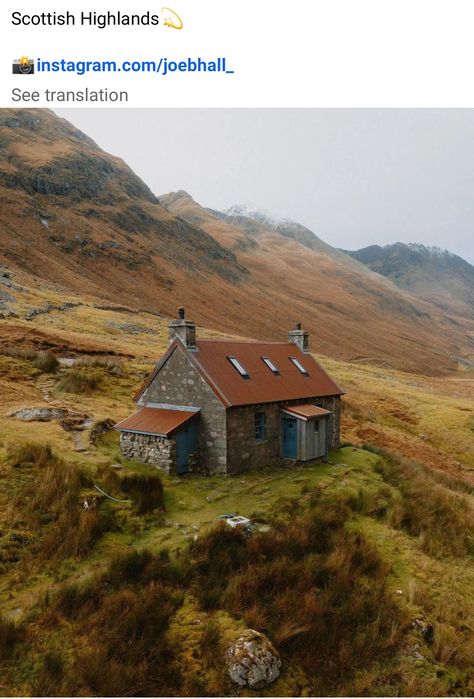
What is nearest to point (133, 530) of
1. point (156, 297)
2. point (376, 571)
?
point (376, 571)

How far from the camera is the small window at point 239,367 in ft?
73.8

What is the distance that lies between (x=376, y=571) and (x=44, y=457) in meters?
10.6

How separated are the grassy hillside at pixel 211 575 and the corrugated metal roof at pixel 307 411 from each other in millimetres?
2365

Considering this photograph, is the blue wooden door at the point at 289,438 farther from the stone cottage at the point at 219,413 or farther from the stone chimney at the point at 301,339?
the stone chimney at the point at 301,339

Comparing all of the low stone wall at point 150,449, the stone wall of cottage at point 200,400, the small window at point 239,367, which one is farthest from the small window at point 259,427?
A: the low stone wall at point 150,449

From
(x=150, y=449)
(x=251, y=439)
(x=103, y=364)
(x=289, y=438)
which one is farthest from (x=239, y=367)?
(x=103, y=364)

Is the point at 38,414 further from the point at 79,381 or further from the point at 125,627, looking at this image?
the point at 125,627

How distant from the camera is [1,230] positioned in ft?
262

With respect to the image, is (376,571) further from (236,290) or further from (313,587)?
(236,290)

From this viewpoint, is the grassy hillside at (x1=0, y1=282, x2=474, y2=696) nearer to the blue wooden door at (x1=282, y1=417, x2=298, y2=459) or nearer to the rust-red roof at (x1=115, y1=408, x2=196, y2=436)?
the blue wooden door at (x1=282, y1=417, x2=298, y2=459)

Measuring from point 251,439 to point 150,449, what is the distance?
4285 millimetres

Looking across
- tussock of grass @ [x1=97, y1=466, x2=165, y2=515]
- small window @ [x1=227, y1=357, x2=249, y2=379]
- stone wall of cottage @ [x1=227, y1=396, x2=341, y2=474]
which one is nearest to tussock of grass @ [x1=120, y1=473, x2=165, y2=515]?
tussock of grass @ [x1=97, y1=466, x2=165, y2=515]

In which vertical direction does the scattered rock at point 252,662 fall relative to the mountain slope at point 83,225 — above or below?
below

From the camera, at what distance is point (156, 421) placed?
2027 cm
